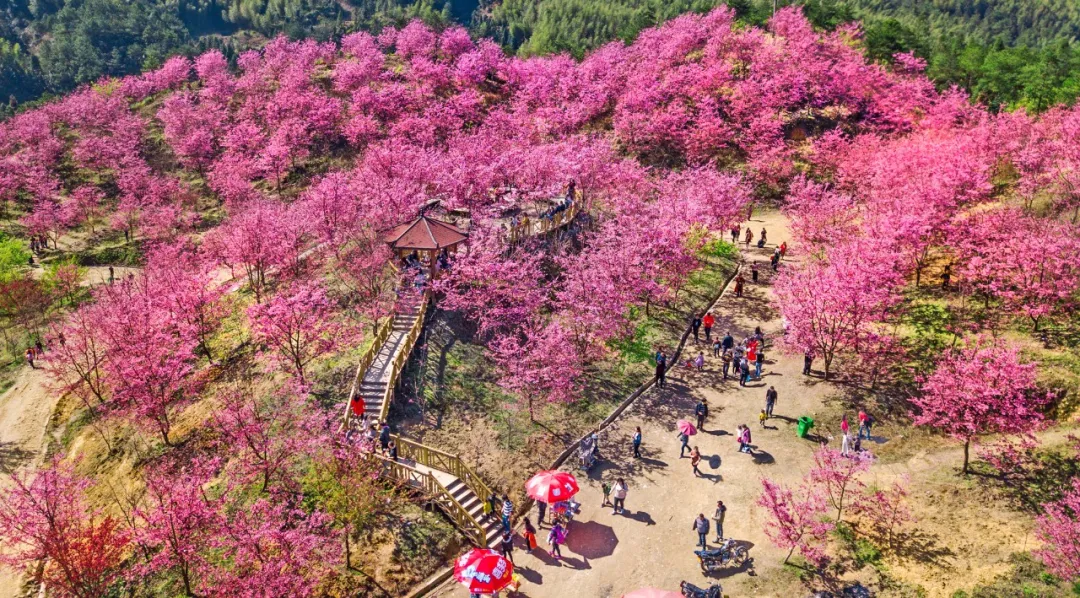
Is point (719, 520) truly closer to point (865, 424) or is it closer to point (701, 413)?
point (701, 413)

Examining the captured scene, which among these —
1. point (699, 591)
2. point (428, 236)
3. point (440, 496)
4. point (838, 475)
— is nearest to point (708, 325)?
point (838, 475)

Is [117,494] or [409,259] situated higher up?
[409,259]

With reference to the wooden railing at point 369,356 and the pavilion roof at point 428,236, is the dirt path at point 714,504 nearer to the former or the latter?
the wooden railing at point 369,356

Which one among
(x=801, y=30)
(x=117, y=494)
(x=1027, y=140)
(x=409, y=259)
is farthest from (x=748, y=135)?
(x=117, y=494)

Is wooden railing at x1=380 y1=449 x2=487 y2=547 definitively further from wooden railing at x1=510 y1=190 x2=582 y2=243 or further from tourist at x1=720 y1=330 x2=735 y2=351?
wooden railing at x1=510 y1=190 x2=582 y2=243

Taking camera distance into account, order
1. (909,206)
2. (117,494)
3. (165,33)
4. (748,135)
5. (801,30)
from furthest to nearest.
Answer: (165,33), (801,30), (748,135), (909,206), (117,494)

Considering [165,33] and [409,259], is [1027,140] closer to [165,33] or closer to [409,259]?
[409,259]
